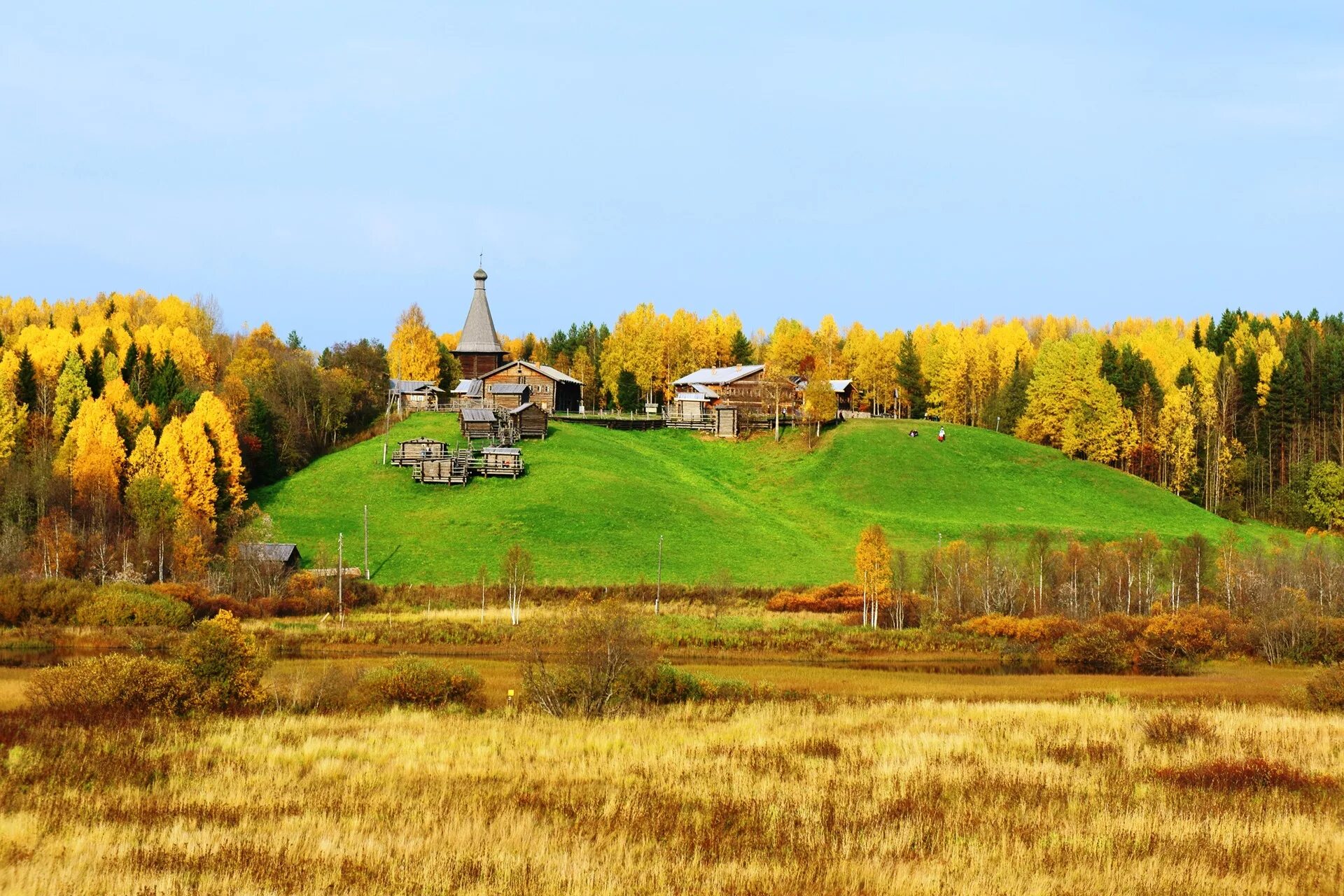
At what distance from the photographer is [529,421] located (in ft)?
344

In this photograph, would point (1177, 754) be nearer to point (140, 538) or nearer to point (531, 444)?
point (140, 538)

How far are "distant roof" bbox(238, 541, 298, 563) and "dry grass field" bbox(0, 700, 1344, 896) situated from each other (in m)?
41.5

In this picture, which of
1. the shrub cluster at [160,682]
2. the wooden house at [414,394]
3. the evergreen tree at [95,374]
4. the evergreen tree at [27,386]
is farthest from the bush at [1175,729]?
the wooden house at [414,394]

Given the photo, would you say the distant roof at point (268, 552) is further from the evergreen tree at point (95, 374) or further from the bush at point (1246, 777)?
the bush at point (1246, 777)

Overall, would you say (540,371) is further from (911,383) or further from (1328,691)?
(1328,691)

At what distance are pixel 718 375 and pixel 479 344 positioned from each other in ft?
83.0

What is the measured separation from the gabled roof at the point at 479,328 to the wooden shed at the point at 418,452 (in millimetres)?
31986

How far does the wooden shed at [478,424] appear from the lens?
100562 mm

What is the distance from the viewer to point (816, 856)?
16.9 meters

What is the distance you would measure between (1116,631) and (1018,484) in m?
51.6

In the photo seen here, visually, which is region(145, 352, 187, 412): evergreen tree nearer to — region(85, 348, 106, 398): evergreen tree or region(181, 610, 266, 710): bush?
region(85, 348, 106, 398): evergreen tree

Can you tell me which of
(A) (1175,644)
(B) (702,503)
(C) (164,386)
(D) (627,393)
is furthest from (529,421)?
(A) (1175,644)

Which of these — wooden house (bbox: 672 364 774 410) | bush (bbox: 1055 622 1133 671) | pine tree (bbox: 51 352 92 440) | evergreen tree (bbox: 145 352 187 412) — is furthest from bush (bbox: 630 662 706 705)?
wooden house (bbox: 672 364 774 410)

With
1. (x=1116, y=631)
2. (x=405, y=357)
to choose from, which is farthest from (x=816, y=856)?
(x=405, y=357)
